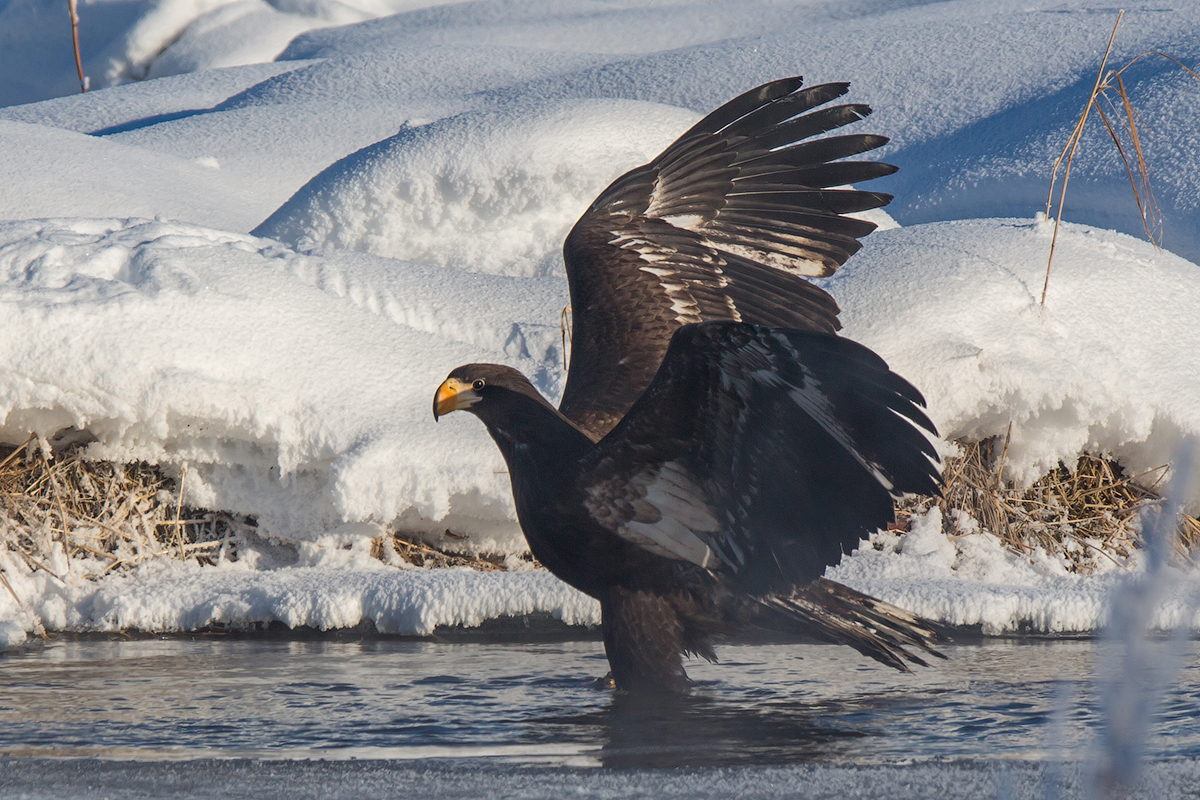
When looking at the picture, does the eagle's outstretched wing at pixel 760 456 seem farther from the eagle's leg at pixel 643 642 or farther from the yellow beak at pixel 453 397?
the yellow beak at pixel 453 397

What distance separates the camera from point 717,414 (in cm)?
259

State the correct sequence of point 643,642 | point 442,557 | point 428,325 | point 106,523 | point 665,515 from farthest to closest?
1. point 428,325
2. point 442,557
3. point 106,523
4. point 643,642
5. point 665,515

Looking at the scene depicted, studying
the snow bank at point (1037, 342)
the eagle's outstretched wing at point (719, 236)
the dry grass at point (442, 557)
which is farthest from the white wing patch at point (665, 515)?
the snow bank at point (1037, 342)

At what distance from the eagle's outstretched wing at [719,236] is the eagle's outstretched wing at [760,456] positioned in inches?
29.0

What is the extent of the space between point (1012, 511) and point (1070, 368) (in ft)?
1.85

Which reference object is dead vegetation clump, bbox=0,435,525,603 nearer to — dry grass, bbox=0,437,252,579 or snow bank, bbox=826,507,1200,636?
dry grass, bbox=0,437,252,579

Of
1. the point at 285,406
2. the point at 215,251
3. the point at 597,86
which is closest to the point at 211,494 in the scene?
the point at 285,406

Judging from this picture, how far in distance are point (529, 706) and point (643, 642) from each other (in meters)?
0.43

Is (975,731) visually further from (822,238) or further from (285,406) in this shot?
(285,406)

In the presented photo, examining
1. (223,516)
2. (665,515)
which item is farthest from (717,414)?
(223,516)

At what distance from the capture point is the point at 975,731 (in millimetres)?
2293

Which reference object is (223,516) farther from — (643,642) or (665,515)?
(665,515)

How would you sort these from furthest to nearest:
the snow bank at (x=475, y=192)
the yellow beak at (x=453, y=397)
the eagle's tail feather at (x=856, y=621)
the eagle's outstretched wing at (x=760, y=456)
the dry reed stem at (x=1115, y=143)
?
the snow bank at (x=475, y=192) < the dry reed stem at (x=1115, y=143) < the yellow beak at (x=453, y=397) < the eagle's tail feather at (x=856, y=621) < the eagle's outstretched wing at (x=760, y=456)

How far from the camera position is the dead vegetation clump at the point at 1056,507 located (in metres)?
4.27
